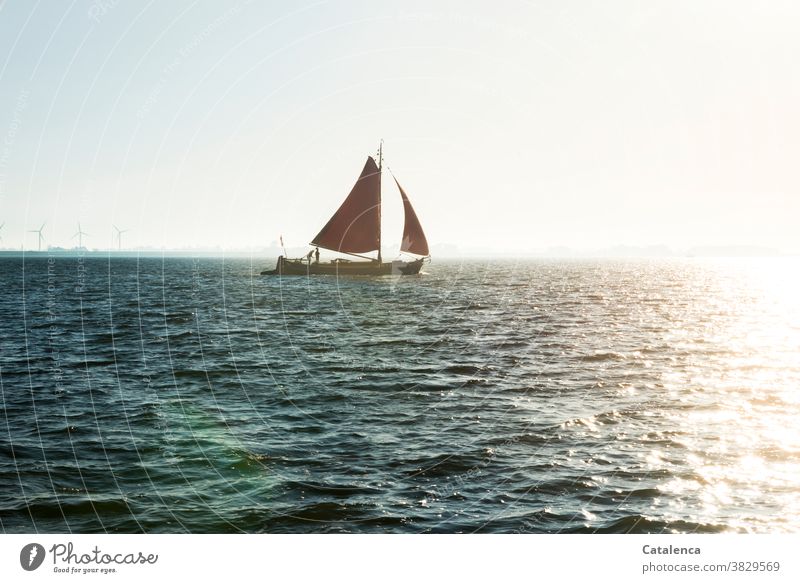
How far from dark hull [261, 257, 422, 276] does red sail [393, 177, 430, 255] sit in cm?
874

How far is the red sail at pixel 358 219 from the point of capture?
97.1 meters

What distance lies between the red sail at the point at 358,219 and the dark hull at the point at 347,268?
23.6 ft

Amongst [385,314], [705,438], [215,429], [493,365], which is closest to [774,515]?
[705,438]

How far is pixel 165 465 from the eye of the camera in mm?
16656

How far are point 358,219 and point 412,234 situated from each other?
856 cm

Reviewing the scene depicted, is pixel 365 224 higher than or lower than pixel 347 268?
higher

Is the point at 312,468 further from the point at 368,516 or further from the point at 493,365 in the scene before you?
the point at 493,365

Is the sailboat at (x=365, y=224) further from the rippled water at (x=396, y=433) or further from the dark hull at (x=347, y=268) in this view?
the rippled water at (x=396, y=433)

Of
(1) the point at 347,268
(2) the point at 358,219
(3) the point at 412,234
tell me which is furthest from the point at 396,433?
(1) the point at 347,268

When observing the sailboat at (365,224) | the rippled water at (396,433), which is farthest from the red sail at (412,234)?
the rippled water at (396,433)

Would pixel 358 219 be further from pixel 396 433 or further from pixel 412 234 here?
pixel 396 433

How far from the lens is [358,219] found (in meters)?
98.0
